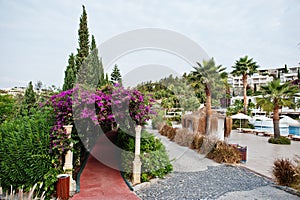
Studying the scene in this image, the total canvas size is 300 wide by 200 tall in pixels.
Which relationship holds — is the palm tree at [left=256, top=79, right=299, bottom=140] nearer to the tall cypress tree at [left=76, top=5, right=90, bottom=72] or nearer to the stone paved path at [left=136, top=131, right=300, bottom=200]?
the stone paved path at [left=136, top=131, right=300, bottom=200]

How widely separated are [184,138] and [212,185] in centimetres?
563

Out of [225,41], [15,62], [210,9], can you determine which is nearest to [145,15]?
[210,9]

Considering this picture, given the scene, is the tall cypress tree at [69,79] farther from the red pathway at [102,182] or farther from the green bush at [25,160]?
the green bush at [25,160]

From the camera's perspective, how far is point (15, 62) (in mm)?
12883

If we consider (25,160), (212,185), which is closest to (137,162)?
(212,185)

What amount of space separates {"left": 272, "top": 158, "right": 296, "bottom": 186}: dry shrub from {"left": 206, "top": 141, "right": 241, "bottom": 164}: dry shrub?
2.06 metres

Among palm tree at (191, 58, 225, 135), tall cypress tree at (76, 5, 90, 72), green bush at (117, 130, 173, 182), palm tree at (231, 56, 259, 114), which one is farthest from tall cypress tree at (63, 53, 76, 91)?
palm tree at (231, 56, 259, 114)

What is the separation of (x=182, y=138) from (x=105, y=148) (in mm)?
4383

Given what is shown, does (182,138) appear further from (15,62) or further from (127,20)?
(15,62)

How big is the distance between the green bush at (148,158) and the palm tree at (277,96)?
30.4ft

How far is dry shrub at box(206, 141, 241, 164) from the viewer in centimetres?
727

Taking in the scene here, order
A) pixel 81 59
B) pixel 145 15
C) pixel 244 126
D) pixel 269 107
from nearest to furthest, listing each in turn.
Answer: pixel 145 15 < pixel 269 107 < pixel 81 59 < pixel 244 126

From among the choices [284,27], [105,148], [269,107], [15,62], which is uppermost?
[284,27]

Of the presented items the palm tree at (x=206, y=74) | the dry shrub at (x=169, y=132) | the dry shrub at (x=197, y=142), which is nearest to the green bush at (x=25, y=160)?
the dry shrub at (x=197, y=142)
